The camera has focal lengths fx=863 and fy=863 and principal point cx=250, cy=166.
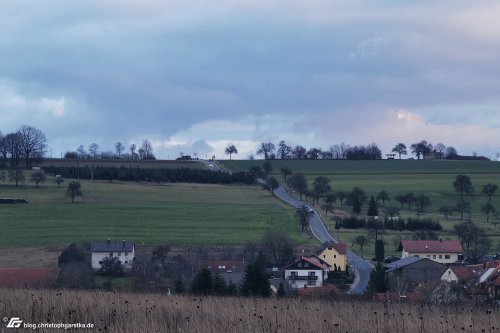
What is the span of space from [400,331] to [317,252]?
4028 centimetres

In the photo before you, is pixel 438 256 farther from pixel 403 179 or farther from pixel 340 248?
pixel 403 179

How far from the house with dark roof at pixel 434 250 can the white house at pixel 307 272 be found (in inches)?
312

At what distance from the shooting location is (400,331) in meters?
12.6

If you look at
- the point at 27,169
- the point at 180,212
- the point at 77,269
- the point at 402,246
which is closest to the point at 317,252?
the point at 402,246

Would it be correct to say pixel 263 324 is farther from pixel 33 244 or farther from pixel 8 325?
pixel 33 244

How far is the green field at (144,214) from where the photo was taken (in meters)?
60.2

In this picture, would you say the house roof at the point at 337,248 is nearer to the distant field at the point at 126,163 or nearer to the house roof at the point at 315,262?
the house roof at the point at 315,262

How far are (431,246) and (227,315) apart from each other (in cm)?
4409

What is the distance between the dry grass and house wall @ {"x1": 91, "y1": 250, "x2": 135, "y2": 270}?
110ft

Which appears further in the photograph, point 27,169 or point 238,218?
point 27,169

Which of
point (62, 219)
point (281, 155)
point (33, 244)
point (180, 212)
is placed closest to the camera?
point (33, 244)

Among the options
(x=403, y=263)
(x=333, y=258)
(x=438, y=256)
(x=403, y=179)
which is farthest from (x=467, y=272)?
(x=403, y=179)

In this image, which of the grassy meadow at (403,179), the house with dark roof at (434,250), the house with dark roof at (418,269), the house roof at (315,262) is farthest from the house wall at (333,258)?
the grassy meadow at (403,179)

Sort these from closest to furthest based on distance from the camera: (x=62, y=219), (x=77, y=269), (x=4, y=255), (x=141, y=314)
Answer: (x=141, y=314)
(x=77, y=269)
(x=4, y=255)
(x=62, y=219)
